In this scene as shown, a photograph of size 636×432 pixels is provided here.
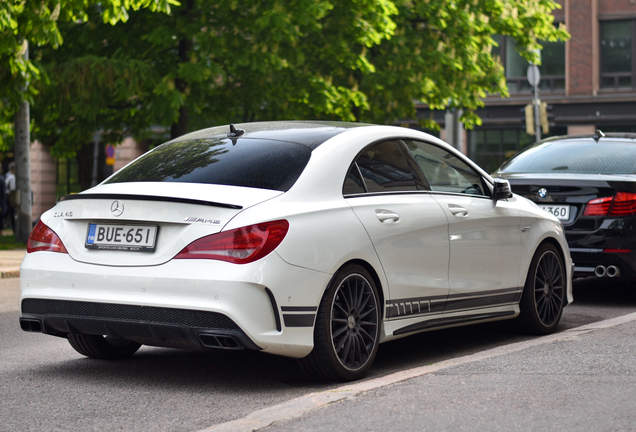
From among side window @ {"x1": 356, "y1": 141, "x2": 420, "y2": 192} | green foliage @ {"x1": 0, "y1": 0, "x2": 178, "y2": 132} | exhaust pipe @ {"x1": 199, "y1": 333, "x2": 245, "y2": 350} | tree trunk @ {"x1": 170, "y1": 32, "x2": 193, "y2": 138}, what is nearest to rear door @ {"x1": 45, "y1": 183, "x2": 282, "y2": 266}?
exhaust pipe @ {"x1": 199, "y1": 333, "x2": 245, "y2": 350}

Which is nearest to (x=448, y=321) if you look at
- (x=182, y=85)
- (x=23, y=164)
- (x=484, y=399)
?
(x=484, y=399)

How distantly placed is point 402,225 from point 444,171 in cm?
84

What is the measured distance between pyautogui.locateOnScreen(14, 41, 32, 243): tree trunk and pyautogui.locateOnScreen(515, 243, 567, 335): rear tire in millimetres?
13929

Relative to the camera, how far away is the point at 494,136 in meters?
38.1

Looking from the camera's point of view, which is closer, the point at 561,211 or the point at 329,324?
the point at 329,324

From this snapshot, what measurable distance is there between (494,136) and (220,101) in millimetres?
19061

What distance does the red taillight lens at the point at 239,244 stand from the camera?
4941mm

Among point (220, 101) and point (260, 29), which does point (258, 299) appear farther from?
point (220, 101)

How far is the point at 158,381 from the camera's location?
5504 mm

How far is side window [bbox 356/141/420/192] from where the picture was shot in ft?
19.2

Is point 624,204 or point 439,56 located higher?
point 439,56

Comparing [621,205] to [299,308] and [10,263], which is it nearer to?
[299,308]

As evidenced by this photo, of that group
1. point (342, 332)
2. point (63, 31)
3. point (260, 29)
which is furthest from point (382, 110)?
point (342, 332)

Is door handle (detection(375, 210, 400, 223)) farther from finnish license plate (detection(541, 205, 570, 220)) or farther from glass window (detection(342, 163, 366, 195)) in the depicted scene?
finnish license plate (detection(541, 205, 570, 220))
